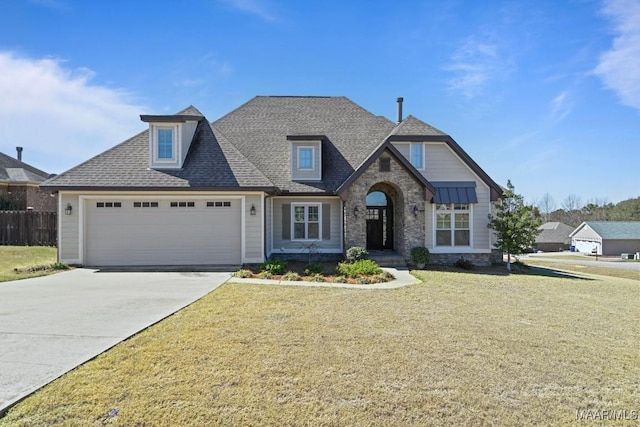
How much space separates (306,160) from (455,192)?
22.5 feet

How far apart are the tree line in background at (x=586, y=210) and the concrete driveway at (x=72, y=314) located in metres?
65.8

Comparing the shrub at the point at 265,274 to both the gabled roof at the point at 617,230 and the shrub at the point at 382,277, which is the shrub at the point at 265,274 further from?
the gabled roof at the point at 617,230

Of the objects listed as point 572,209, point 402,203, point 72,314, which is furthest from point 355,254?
point 572,209

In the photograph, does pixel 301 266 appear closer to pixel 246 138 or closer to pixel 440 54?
pixel 246 138

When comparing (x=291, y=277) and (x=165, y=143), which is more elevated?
(x=165, y=143)

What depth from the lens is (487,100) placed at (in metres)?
14.5

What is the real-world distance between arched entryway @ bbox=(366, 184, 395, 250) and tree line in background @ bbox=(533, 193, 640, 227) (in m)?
55.4

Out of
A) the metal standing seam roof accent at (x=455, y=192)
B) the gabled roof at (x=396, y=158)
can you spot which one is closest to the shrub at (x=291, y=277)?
the gabled roof at (x=396, y=158)

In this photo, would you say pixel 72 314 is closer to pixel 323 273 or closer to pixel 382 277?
pixel 323 273

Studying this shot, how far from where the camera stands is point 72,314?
22.6 feet

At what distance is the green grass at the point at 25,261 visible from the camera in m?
11.9

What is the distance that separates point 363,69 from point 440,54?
3792mm

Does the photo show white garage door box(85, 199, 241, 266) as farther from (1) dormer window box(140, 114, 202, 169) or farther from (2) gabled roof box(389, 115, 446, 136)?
(2) gabled roof box(389, 115, 446, 136)

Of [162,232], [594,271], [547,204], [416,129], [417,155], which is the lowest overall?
[594,271]
